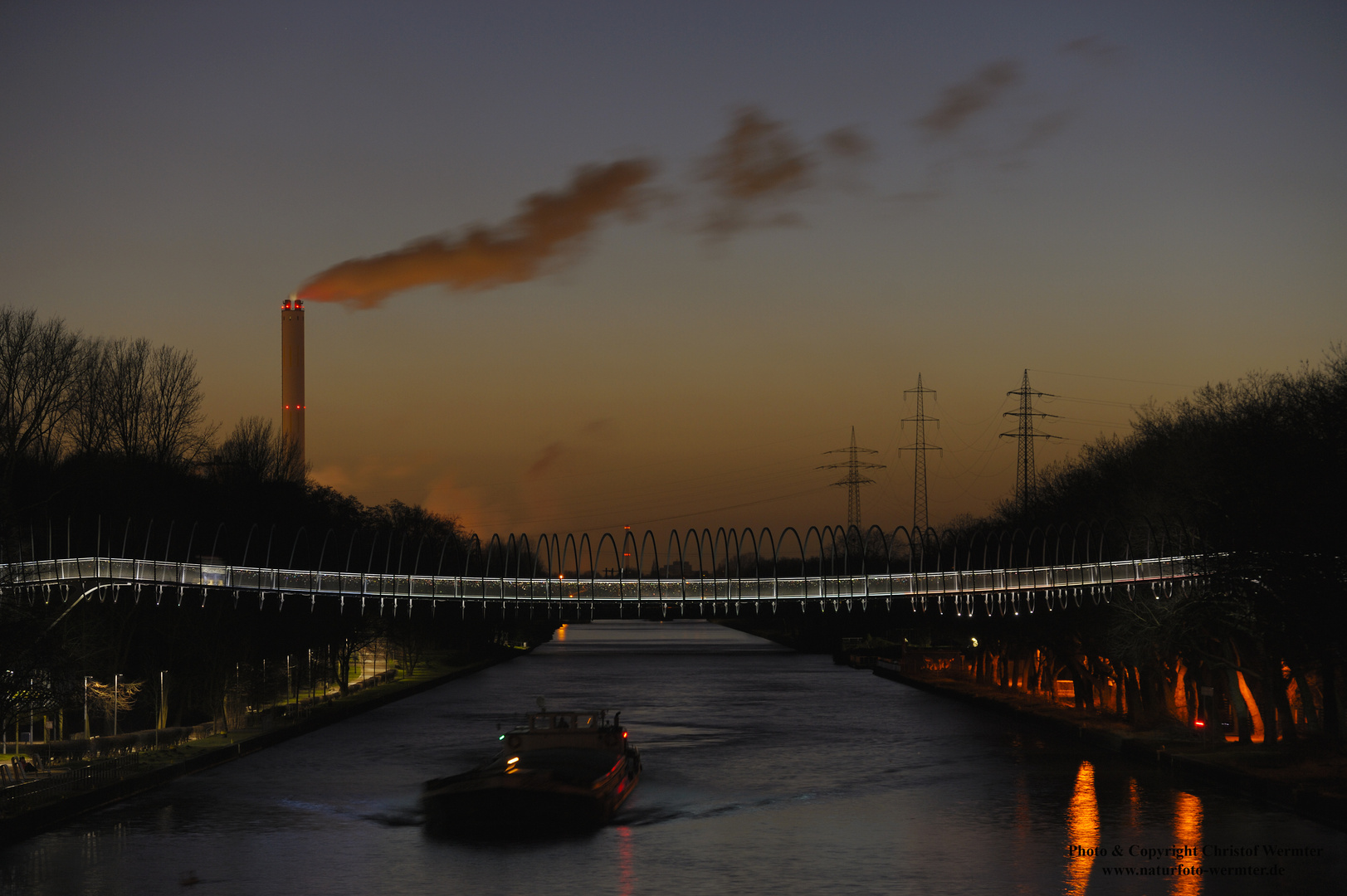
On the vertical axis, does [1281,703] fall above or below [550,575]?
below

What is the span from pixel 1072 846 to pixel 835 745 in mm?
33906

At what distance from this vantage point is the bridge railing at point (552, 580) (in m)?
58.4

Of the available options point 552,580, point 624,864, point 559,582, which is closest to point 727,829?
point 624,864

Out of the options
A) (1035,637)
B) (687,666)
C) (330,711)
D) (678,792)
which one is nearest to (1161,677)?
(1035,637)

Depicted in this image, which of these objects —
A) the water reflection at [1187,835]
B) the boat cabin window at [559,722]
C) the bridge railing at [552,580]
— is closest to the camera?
the water reflection at [1187,835]

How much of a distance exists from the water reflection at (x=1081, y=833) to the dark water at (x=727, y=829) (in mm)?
146

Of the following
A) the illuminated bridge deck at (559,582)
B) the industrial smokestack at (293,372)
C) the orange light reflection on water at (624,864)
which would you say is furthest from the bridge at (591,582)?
the industrial smokestack at (293,372)

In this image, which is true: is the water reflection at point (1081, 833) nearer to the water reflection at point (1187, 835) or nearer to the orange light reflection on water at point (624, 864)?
the water reflection at point (1187, 835)

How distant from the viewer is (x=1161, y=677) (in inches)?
2810

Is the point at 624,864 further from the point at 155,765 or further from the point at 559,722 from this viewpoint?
the point at 155,765

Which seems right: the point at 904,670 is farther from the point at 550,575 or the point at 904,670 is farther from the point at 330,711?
the point at 550,575

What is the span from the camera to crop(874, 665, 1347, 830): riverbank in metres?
44.1

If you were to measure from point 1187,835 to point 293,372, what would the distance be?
13658 cm

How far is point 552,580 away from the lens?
7038 centimetres
